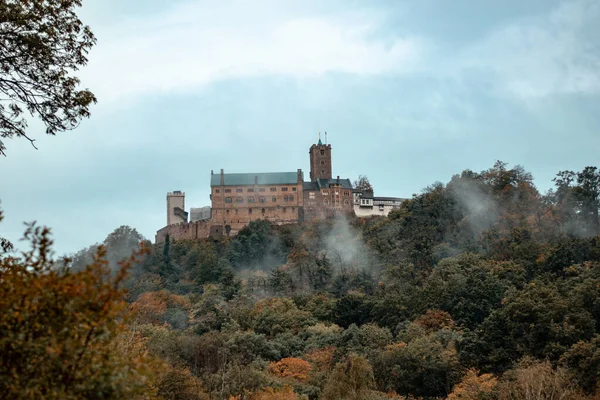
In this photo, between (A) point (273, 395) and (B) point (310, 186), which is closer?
(A) point (273, 395)

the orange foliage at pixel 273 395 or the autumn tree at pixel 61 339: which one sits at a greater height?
the autumn tree at pixel 61 339

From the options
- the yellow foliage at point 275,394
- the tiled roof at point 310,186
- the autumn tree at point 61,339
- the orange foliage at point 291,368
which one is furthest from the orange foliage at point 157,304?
the autumn tree at point 61,339

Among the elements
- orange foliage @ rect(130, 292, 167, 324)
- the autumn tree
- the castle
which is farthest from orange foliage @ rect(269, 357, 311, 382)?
the castle

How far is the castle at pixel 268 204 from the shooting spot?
10131 centimetres

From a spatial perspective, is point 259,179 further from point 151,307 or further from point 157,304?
point 151,307

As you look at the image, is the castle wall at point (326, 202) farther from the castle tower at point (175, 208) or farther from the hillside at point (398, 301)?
the castle tower at point (175, 208)

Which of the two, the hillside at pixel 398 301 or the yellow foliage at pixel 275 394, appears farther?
the hillside at pixel 398 301

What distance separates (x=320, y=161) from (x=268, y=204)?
1204cm

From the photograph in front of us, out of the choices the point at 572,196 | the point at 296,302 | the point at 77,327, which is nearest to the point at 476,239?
the point at 572,196

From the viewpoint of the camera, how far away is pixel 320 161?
364ft

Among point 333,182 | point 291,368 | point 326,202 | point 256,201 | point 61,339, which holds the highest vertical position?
point 333,182

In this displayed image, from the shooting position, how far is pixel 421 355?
48281mm

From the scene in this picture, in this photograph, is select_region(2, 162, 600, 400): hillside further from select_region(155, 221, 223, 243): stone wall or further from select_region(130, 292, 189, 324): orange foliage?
select_region(155, 221, 223, 243): stone wall

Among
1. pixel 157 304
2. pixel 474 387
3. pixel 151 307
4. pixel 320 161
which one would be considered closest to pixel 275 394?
pixel 474 387
